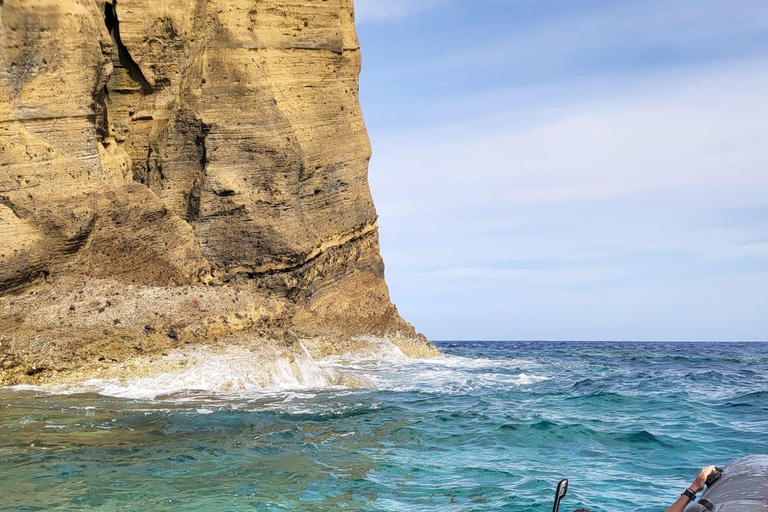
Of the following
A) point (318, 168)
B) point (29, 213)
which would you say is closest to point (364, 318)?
point (318, 168)

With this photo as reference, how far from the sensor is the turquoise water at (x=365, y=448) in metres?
8.13

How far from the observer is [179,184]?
23.9 metres

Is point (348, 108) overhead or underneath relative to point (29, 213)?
overhead

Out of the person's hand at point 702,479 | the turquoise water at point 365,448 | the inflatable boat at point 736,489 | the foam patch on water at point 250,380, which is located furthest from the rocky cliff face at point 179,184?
the inflatable boat at point 736,489

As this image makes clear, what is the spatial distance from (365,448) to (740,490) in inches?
264

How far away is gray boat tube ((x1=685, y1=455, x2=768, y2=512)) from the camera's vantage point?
441 centimetres

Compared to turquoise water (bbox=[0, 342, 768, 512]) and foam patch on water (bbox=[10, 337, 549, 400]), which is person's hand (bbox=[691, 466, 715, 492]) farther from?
foam patch on water (bbox=[10, 337, 549, 400])

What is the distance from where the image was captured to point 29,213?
18.2 m

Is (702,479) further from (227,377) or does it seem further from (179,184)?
(179,184)

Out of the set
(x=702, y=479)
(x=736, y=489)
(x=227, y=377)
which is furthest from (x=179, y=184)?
(x=736, y=489)

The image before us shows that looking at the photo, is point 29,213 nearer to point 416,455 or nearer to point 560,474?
point 416,455

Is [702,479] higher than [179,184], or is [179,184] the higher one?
[179,184]

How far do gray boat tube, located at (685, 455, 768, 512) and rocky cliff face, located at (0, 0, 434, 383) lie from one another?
13131mm

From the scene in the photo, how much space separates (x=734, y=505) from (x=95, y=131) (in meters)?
20.2
